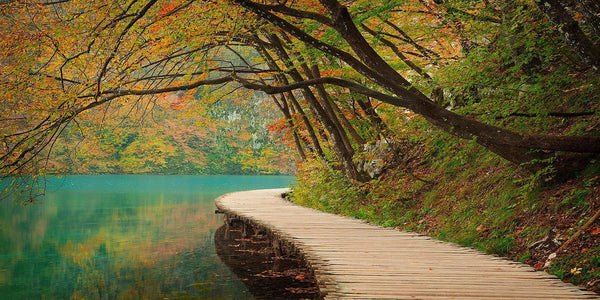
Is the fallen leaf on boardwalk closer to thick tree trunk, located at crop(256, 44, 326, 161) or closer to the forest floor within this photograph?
the forest floor

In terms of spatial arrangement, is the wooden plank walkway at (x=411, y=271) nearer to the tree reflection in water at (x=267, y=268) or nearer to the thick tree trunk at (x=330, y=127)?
the tree reflection in water at (x=267, y=268)

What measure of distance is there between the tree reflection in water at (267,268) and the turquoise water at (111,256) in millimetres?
299

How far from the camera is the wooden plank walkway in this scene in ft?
13.7

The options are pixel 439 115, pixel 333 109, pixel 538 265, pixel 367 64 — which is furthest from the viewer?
pixel 333 109

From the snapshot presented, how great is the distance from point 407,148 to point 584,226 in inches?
302

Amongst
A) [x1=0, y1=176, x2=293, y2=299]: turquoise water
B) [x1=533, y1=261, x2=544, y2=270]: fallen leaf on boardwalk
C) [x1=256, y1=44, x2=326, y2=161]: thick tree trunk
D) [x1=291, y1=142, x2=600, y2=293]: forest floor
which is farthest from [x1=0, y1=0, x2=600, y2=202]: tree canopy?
[x1=256, y1=44, x2=326, y2=161]: thick tree trunk

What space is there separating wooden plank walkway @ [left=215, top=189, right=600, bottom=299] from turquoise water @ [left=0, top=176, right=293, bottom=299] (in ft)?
8.32

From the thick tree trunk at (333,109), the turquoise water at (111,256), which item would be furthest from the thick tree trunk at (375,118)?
the turquoise water at (111,256)

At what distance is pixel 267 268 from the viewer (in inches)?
401

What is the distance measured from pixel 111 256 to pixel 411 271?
10036 millimetres

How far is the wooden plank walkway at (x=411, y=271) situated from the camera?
4168 mm

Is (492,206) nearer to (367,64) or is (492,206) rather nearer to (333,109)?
(367,64)

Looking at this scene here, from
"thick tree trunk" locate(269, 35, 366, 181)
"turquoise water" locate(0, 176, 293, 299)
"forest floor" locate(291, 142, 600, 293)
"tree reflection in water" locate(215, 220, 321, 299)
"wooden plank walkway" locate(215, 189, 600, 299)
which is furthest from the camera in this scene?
"thick tree trunk" locate(269, 35, 366, 181)

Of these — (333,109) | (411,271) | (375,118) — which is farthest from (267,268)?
(411,271)
